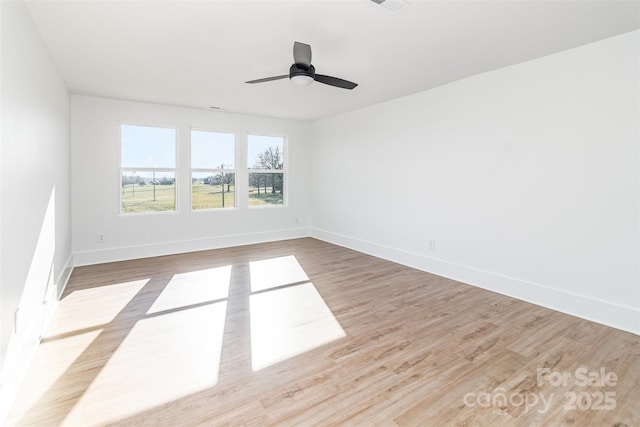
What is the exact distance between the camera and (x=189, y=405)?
1.79m

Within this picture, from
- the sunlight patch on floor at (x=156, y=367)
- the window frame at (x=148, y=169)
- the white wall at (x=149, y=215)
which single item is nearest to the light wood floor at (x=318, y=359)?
the sunlight patch on floor at (x=156, y=367)

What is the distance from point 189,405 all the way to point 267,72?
3.23 metres

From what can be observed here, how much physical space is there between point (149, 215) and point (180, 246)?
0.73m

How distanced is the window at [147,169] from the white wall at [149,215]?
0.12 metres

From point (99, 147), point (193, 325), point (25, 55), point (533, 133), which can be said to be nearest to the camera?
point (25, 55)

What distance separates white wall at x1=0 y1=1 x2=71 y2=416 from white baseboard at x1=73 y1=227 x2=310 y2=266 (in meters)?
1.49

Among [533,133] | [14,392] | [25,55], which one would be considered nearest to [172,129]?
[25,55]

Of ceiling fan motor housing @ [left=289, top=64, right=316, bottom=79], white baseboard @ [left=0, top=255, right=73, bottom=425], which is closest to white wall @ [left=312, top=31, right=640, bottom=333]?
ceiling fan motor housing @ [left=289, top=64, right=316, bottom=79]

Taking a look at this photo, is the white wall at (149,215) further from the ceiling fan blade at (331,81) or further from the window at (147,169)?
the ceiling fan blade at (331,81)

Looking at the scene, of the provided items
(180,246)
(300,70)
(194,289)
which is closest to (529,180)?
(300,70)

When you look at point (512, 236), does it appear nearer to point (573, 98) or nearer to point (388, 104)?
point (573, 98)

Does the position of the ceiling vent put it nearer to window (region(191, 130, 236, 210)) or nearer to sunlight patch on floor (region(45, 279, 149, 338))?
sunlight patch on floor (region(45, 279, 149, 338))

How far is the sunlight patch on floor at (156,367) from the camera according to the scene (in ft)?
5.91

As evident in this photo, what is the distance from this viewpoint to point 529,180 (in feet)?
10.8
